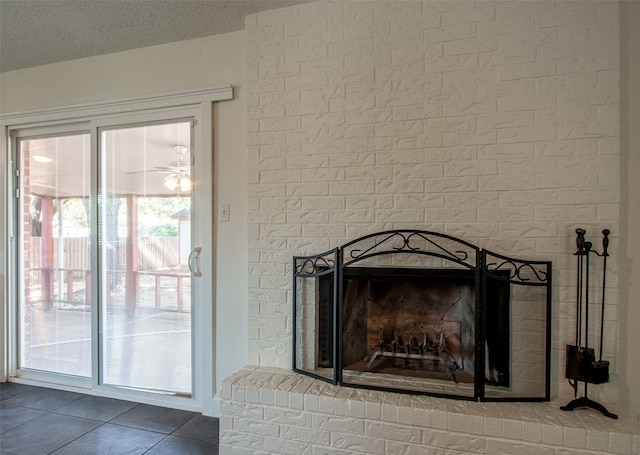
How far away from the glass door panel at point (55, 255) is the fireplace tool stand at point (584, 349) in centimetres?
301

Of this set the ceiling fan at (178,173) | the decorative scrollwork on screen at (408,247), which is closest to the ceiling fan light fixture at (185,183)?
the ceiling fan at (178,173)

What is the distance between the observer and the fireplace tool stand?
150 centimetres

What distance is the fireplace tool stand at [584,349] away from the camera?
4.92 ft

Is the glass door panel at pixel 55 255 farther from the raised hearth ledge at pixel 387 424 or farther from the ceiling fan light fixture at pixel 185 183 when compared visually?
the raised hearth ledge at pixel 387 424

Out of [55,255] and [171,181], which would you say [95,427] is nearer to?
[55,255]

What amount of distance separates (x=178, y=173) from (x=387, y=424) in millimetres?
1914

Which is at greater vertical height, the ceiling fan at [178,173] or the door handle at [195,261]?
the ceiling fan at [178,173]

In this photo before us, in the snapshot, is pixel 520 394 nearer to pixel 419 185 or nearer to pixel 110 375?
pixel 419 185

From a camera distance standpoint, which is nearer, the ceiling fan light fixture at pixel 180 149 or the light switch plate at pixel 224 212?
the light switch plate at pixel 224 212

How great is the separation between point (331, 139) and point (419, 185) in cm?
53

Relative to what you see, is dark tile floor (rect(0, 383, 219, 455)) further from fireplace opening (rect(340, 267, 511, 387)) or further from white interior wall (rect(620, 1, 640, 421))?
white interior wall (rect(620, 1, 640, 421))

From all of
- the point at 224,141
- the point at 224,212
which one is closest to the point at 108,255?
the point at 224,212

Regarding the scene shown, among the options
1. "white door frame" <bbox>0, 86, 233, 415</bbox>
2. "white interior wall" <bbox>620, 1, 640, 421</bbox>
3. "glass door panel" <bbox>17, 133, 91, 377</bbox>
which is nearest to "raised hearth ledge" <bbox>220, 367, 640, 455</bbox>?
"white interior wall" <bbox>620, 1, 640, 421</bbox>

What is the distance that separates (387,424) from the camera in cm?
156
